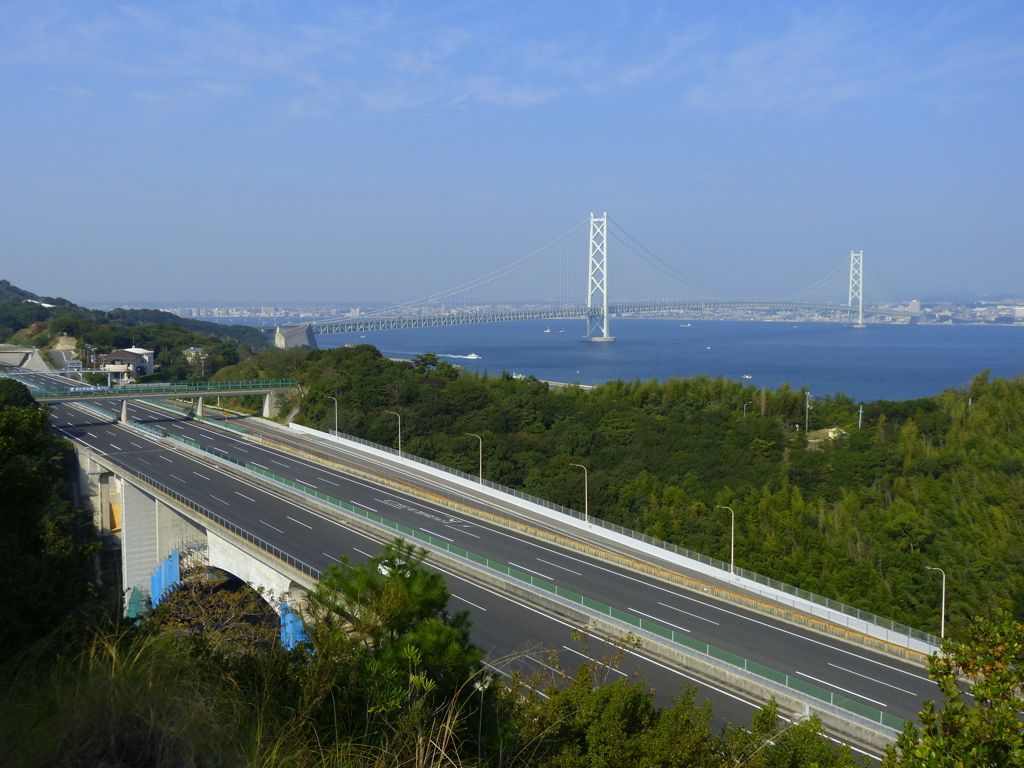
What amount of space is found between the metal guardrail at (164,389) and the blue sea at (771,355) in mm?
24172

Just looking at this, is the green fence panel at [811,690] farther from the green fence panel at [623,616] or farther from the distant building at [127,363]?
the distant building at [127,363]

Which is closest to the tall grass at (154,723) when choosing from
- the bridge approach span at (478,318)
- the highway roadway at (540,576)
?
the highway roadway at (540,576)

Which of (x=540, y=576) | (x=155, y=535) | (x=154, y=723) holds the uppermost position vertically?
(x=154, y=723)

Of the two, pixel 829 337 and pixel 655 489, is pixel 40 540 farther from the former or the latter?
pixel 829 337

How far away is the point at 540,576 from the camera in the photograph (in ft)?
45.7

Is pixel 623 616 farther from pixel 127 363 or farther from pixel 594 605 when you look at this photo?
pixel 127 363

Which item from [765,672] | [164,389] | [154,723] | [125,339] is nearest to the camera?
[154,723]

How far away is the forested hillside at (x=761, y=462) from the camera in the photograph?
19.6m

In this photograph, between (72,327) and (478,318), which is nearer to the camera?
(72,327)

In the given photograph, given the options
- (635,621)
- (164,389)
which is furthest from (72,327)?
(635,621)

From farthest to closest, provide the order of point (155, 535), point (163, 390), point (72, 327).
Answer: point (72, 327) → point (163, 390) → point (155, 535)

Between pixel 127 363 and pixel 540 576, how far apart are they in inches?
1472

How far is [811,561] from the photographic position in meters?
20.1

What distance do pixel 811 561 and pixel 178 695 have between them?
1976cm
